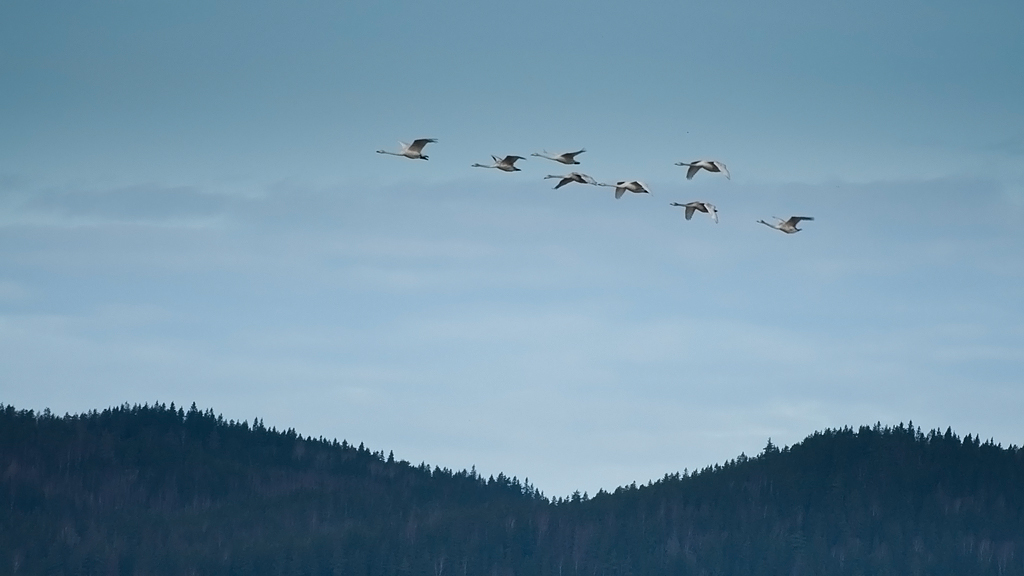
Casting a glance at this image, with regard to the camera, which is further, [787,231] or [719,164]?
[787,231]

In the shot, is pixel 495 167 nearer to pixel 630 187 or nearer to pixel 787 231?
pixel 630 187

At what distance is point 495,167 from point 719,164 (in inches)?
379

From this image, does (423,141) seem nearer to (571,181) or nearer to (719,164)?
(571,181)

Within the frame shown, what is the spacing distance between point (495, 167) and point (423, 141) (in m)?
3.25

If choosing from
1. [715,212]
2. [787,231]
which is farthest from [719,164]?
[787,231]

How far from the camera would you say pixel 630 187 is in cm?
7875

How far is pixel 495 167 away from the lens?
78625 millimetres

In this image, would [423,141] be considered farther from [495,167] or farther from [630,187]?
[630,187]

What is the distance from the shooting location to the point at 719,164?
7469 cm

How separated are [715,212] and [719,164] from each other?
1877 millimetres

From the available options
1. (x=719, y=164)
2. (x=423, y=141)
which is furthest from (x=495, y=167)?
(x=719, y=164)

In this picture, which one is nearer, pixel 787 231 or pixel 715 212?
pixel 715 212

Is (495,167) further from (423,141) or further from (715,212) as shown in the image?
(715,212)

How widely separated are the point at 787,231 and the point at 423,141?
16278 mm
